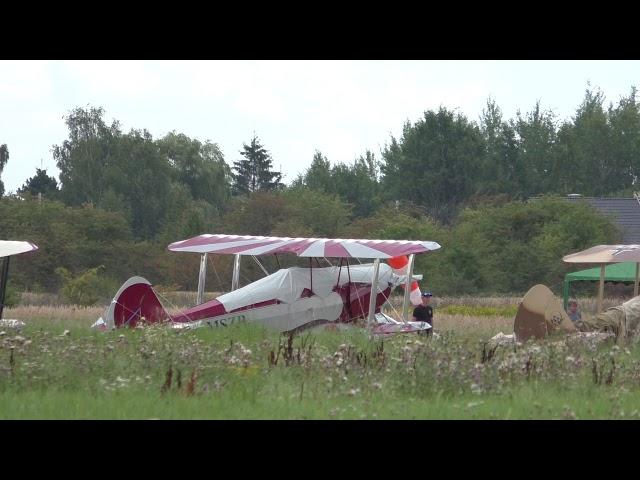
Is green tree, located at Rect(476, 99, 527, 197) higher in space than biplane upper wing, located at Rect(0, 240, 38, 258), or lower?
higher

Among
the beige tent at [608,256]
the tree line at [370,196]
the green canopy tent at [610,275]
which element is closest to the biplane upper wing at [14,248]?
the beige tent at [608,256]

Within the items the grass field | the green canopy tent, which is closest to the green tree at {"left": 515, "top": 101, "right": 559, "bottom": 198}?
the green canopy tent

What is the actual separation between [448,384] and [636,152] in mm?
74800

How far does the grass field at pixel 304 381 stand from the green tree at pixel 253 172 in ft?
236

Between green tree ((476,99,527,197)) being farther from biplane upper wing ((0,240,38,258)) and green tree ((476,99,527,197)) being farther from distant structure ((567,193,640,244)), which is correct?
biplane upper wing ((0,240,38,258))

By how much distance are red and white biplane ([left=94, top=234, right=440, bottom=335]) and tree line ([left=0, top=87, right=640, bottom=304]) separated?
75.6ft

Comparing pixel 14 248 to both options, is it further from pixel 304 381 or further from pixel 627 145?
pixel 627 145

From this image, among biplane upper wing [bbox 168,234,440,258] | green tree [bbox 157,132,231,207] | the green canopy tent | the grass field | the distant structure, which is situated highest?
green tree [bbox 157,132,231,207]

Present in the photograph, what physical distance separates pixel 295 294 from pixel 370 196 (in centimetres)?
5962

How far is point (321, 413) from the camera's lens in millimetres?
7531

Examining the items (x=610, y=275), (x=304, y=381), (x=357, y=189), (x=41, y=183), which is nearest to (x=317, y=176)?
(x=357, y=189)

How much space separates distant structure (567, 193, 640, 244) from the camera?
166 feet
